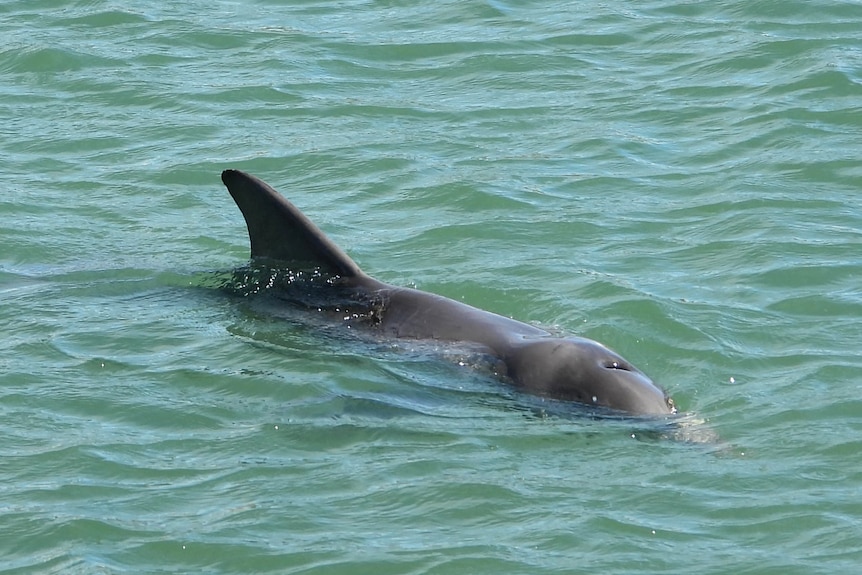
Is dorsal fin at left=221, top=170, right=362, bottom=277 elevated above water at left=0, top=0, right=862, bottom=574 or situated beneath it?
elevated above

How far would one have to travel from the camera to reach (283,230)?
9.86 metres

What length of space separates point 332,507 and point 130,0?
11.8m

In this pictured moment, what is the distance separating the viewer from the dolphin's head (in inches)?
334

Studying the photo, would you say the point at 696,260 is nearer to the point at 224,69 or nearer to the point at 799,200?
the point at 799,200

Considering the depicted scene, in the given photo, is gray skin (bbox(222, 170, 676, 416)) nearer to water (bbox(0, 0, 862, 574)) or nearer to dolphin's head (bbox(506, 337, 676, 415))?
dolphin's head (bbox(506, 337, 676, 415))

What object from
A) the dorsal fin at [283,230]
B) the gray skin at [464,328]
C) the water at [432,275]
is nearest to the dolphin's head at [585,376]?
the gray skin at [464,328]

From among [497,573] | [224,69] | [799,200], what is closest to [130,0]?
[224,69]

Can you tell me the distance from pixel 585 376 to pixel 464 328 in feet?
3.28

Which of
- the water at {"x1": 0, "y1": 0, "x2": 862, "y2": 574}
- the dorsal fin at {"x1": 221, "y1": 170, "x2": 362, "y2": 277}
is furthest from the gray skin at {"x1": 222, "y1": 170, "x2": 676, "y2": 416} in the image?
the water at {"x1": 0, "y1": 0, "x2": 862, "y2": 574}

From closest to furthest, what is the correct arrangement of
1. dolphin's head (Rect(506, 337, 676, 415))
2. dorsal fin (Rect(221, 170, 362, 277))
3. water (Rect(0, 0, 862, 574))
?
water (Rect(0, 0, 862, 574)) → dolphin's head (Rect(506, 337, 676, 415)) → dorsal fin (Rect(221, 170, 362, 277))

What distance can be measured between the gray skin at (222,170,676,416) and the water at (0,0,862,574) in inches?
8.4

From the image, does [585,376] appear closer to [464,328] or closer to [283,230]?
[464,328]

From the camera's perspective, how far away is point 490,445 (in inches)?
325

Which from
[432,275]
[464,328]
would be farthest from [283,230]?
[432,275]
